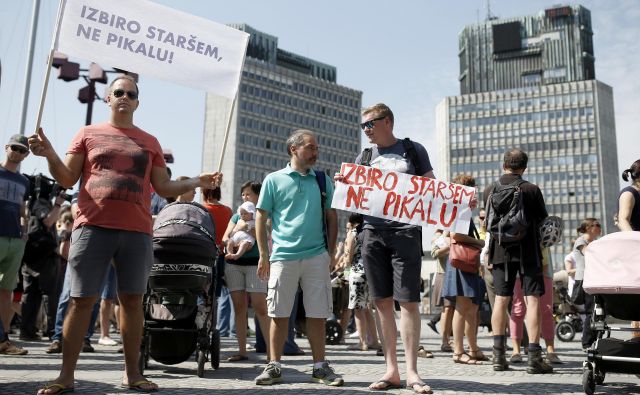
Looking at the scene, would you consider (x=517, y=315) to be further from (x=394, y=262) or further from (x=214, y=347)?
(x=214, y=347)

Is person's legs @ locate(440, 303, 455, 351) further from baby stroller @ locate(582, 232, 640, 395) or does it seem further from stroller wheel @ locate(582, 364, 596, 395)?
stroller wheel @ locate(582, 364, 596, 395)

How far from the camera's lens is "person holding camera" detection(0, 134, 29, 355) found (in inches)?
263

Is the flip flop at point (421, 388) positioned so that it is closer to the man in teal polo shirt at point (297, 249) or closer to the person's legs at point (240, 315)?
the man in teal polo shirt at point (297, 249)

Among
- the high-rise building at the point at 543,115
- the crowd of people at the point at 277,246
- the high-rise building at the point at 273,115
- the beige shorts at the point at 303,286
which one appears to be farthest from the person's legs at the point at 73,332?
the high-rise building at the point at 543,115

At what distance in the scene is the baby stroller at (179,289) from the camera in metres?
5.34

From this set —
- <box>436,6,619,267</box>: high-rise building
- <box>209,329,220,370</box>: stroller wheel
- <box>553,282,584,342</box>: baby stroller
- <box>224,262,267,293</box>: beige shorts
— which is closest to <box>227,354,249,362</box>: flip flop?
<box>224,262,267,293</box>: beige shorts

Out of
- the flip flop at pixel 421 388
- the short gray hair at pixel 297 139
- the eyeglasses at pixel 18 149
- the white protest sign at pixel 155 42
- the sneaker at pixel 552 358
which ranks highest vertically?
the white protest sign at pixel 155 42

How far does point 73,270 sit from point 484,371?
400 centimetres

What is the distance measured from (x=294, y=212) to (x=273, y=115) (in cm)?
12509

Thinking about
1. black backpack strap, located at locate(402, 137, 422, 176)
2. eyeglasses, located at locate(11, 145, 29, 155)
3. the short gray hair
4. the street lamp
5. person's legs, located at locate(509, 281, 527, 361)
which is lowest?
person's legs, located at locate(509, 281, 527, 361)

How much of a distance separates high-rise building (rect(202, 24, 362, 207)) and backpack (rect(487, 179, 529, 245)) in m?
111

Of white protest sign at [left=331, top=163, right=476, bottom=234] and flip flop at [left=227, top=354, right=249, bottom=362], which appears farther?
flip flop at [left=227, top=354, right=249, bottom=362]

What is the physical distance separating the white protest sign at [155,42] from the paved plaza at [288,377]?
2.43 m

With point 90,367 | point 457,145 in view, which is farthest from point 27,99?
point 457,145
